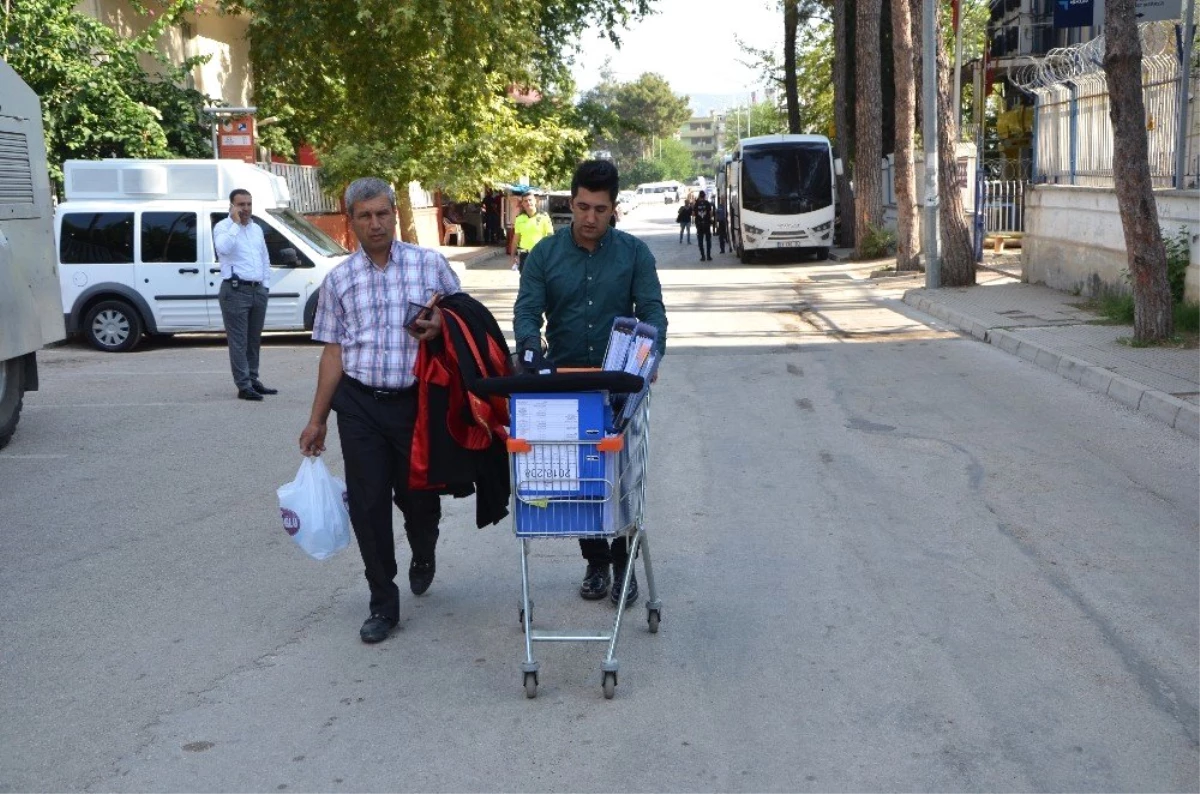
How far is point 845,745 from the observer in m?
4.55

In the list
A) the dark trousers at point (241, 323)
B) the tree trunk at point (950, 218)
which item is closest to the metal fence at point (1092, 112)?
the tree trunk at point (950, 218)

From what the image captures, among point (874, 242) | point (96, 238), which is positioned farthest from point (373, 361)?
point (874, 242)

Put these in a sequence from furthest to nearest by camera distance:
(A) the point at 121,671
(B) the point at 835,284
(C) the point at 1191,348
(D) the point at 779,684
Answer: (B) the point at 835,284 → (C) the point at 1191,348 → (A) the point at 121,671 → (D) the point at 779,684

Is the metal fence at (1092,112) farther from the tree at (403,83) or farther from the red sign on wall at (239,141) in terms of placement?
the red sign on wall at (239,141)

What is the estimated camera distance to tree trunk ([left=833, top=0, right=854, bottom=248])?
35344 mm

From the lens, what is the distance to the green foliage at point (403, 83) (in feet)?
90.4

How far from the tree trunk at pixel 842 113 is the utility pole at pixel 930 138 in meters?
13.0

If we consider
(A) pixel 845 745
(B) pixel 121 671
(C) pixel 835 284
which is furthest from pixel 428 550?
(C) pixel 835 284

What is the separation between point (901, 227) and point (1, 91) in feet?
65.3

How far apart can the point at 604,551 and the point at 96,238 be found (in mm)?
13459

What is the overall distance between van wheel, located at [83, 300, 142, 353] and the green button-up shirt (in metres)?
13.1

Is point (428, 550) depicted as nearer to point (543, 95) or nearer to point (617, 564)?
point (617, 564)

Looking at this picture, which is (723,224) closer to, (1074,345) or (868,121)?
(868,121)

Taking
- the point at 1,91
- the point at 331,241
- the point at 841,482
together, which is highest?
the point at 1,91
